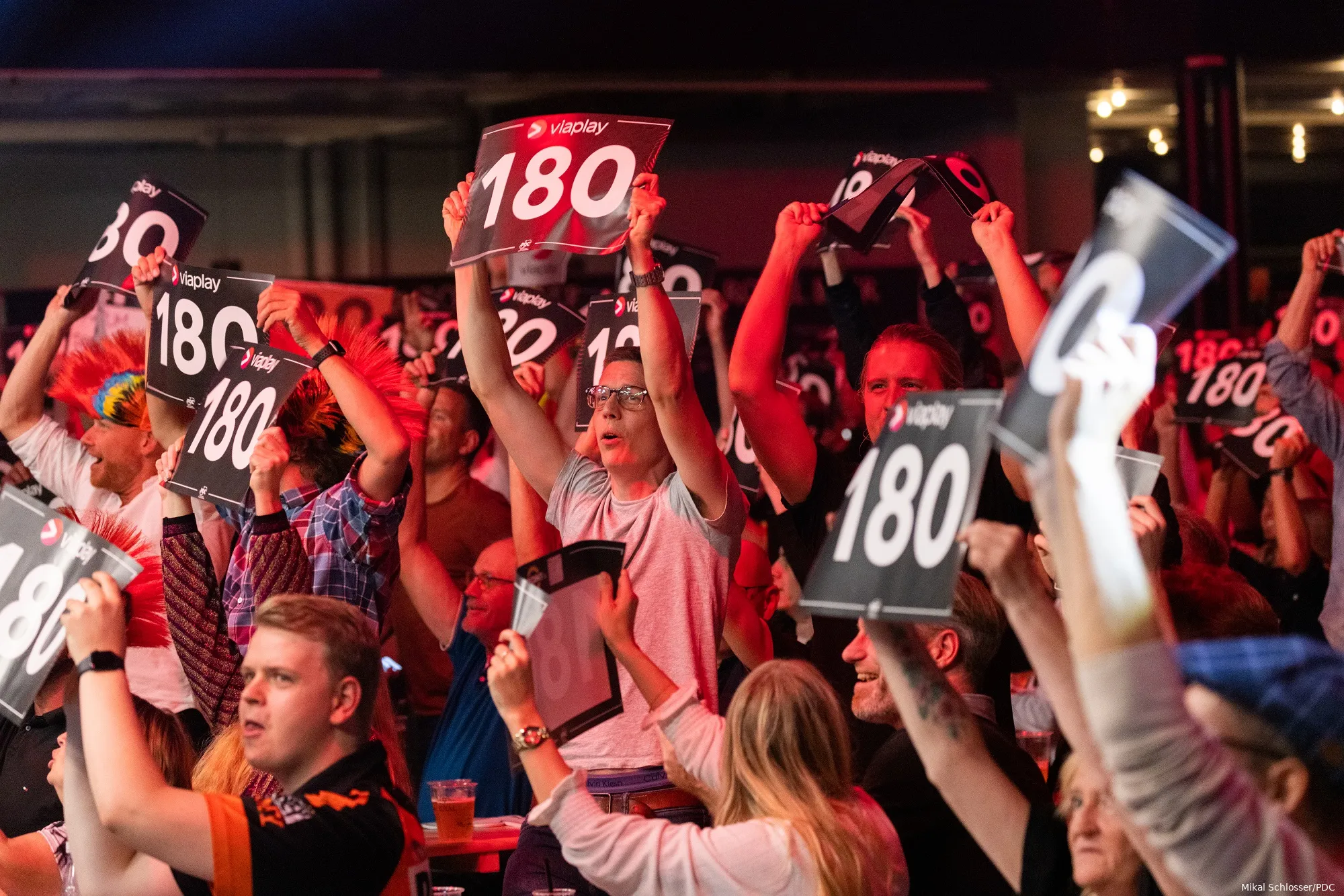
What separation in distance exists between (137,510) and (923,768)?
2.31m

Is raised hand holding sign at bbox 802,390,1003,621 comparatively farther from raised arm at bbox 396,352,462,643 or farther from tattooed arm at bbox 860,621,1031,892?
raised arm at bbox 396,352,462,643

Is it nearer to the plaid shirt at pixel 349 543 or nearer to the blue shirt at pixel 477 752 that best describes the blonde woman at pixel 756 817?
the plaid shirt at pixel 349 543

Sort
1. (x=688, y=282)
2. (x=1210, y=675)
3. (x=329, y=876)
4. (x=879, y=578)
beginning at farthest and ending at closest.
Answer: (x=688, y=282) < (x=329, y=876) < (x=879, y=578) < (x=1210, y=675)

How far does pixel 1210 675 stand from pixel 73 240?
32.2 feet

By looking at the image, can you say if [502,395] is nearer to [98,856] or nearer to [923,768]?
[923,768]

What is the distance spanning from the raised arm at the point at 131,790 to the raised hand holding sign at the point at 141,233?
2248 millimetres

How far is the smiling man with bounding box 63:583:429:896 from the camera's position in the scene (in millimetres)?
2357

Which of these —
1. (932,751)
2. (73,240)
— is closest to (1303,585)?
(932,751)

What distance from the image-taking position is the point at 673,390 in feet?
10.5

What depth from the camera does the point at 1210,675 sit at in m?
1.83

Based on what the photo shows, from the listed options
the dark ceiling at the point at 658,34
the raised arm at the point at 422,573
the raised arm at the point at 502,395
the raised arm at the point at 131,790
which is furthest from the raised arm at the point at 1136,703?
the dark ceiling at the point at 658,34

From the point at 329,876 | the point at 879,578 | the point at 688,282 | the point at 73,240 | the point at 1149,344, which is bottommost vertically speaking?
the point at 329,876

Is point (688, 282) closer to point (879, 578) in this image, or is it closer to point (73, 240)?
point (879, 578)

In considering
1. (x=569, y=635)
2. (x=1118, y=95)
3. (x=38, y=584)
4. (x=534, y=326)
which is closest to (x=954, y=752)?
(x=569, y=635)
